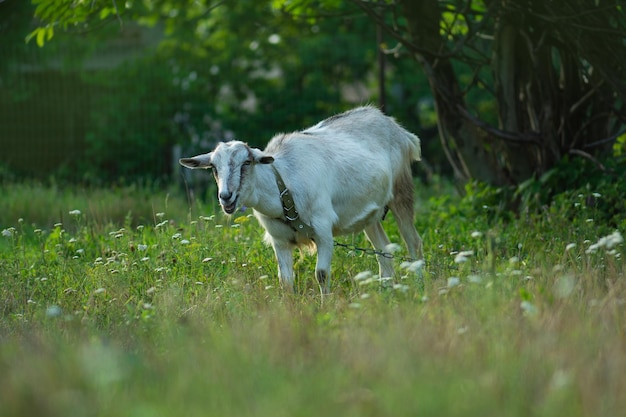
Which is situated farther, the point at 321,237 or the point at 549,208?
the point at 549,208

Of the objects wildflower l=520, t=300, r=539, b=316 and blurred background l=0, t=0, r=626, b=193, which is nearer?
wildflower l=520, t=300, r=539, b=316

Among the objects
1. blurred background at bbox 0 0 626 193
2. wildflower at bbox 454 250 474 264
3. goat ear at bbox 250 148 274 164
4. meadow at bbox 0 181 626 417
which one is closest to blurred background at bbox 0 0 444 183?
blurred background at bbox 0 0 626 193

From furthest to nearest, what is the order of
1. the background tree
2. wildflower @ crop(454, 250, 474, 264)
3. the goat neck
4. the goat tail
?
1. the background tree
2. the goat tail
3. the goat neck
4. wildflower @ crop(454, 250, 474, 264)

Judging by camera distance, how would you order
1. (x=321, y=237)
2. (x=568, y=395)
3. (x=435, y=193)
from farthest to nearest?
(x=435, y=193) → (x=321, y=237) → (x=568, y=395)

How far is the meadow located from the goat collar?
37cm

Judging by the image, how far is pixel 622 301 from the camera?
15.6 feet

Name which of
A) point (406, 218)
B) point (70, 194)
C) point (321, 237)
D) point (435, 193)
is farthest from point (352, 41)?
point (321, 237)

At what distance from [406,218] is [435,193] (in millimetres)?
5663

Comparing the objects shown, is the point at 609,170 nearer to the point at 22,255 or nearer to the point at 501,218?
the point at 501,218

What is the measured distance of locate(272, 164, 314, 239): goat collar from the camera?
6754 millimetres

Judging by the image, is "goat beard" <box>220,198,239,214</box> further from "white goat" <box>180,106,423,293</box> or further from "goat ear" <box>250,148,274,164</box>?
"goat ear" <box>250,148,274,164</box>

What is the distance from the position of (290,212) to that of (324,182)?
17.6 inches

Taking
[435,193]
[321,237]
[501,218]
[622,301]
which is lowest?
[435,193]

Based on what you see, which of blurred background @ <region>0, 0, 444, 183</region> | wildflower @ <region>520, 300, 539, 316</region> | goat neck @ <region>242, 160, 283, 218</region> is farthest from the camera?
blurred background @ <region>0, 0, 444, 183</region>
